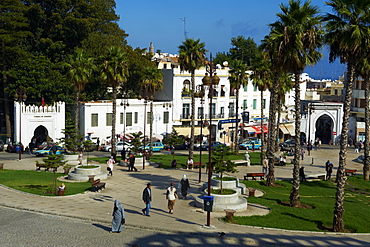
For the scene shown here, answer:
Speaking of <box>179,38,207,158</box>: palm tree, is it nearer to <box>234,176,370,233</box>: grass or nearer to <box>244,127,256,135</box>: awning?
<box>234,176,370,233</box>: grass

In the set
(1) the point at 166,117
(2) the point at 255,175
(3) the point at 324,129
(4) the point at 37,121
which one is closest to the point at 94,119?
(4) the point at 37,121

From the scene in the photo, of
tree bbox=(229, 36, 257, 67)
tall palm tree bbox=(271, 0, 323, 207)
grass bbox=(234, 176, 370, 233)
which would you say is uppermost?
tree bbox=(229, 36, 257, 67)

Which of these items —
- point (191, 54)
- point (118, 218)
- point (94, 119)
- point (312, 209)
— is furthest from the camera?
point (94, 119)

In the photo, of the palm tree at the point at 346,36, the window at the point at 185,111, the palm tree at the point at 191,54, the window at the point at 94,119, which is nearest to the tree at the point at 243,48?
the window at the point at 185,111

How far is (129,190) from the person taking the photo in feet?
91.3

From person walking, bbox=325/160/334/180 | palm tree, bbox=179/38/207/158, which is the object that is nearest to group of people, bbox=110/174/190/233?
person walking, bbox=325/160/334/180

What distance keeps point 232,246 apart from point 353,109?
6485 cm

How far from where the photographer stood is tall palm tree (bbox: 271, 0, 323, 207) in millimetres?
24516

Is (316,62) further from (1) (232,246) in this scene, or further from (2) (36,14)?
(2) (36,14)

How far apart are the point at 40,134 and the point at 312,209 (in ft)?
138

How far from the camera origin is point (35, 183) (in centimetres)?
2875

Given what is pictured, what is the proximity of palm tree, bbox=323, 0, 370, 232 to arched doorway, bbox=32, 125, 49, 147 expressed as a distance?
4277 centimetres

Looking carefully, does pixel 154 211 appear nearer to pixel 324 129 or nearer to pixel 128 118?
pixel 128 118

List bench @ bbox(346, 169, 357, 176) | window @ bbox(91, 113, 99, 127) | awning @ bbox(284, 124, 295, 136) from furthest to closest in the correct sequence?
awning @ bbox(284, 124, 295, 136), window @ bbox(91, 113, 99, 127), bench @ bbox(346, 169, 357, 176)
